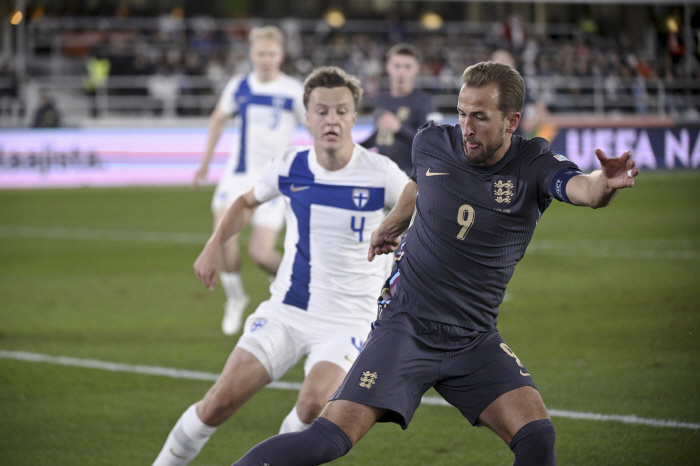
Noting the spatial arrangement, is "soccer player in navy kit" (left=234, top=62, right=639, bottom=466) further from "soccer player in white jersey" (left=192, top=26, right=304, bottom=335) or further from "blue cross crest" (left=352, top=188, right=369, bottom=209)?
"soccer player in white jersey" (left=192, top=26, right=304, bottom=335)

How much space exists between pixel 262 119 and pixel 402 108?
1368 mm

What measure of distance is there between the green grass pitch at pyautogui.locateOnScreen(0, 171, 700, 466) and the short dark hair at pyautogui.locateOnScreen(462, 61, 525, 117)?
218 cm

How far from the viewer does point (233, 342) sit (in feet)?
24.0

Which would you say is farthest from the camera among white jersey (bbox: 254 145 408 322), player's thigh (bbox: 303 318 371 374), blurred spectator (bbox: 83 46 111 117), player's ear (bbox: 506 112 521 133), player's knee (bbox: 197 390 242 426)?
blurred spectator (bbox: 83 46 111 117)

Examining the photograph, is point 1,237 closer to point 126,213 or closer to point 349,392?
point 126,213

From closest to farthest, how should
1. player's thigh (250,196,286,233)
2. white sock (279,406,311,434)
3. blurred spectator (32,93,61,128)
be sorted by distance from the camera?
white sock (279,406,311,434)
player's thigh (250,196,286,233)
blurred spectator (32,93,61,128)

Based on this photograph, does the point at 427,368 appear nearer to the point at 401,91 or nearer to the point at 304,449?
the point at 304,449

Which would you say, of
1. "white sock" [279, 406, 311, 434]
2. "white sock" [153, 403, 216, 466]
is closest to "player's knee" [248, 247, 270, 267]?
"white sock" [279, 406, 311, 434]

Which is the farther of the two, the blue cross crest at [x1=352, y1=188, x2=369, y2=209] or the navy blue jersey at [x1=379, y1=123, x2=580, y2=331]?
the blue cross crest at [x1=352, y1=188, x2=369, y2=209]

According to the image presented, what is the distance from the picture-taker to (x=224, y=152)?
19828mm

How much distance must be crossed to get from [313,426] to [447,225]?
966mm

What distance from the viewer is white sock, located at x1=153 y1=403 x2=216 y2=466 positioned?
394 cm

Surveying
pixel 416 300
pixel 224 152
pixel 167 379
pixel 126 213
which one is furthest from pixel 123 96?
pixel 416 300

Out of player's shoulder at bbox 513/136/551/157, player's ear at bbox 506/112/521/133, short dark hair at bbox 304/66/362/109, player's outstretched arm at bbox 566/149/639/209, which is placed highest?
short dark hair at bbox 304/66/362/109
